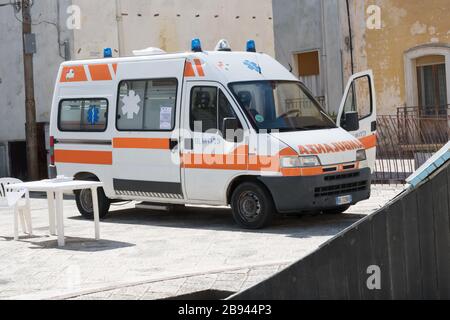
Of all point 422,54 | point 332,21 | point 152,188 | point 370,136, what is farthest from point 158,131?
point 332,21

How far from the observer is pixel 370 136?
45.9ft

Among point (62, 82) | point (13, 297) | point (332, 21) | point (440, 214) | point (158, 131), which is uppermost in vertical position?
point (332, 21)

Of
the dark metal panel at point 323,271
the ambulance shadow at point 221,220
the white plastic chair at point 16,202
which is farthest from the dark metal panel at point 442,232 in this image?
the white plastic chair at point 16,202

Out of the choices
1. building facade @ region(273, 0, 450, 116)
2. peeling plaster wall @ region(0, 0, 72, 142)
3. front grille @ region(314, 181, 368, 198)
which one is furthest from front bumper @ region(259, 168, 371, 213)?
building facade @ region(273, 0, 450, 116)

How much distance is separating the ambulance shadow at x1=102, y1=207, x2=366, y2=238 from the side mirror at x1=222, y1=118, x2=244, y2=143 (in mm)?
1223

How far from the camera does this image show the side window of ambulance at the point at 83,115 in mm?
14211

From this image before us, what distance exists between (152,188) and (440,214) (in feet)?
26.6

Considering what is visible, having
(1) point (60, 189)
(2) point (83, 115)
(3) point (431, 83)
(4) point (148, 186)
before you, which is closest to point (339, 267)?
(1) point (60, 189)

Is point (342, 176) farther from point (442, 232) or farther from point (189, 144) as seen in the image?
point (442, 232)

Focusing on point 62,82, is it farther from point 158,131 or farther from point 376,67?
point 376,67

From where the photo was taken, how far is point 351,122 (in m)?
13.8

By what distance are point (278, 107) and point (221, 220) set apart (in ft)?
6.85

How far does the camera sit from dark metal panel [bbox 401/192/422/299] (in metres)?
5.73
